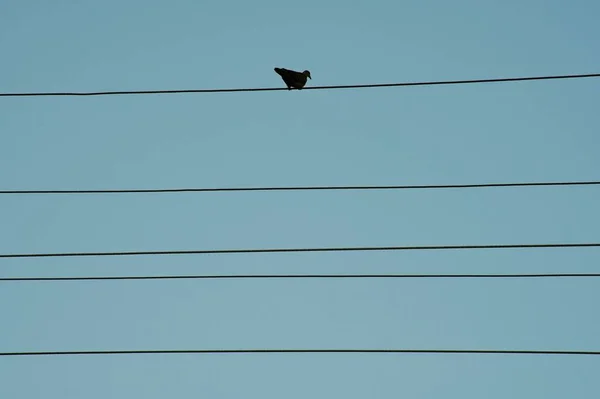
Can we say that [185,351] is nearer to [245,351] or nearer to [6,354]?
[245,351]

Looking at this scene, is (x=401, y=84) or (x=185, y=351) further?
(x=401, y=84)

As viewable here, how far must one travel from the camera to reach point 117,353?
11.0 m

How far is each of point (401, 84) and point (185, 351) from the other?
3100 millimetres

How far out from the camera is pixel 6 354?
11203 mm

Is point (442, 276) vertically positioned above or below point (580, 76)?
below

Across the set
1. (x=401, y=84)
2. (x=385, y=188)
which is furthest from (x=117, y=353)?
(x=401, y=84)

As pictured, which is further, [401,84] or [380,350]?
[401,84]

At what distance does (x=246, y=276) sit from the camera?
11062 mm

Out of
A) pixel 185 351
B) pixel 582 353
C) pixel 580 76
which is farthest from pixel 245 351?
pixel 580 76

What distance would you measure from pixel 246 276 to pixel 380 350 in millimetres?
1315

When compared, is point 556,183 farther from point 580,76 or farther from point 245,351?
point 245,351

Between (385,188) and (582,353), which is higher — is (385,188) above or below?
above

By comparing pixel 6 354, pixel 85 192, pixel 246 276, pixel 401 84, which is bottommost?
pixel 6 354

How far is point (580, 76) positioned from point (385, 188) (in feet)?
6.61
